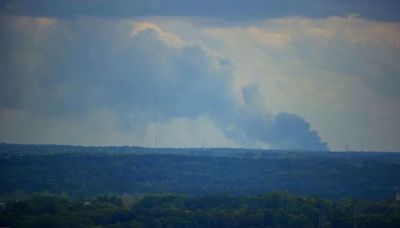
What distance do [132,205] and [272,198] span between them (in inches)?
774

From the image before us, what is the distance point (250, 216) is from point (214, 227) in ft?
24.6

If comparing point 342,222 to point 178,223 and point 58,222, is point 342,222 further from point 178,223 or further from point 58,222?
point 58,222

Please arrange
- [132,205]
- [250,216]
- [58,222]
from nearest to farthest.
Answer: [58,222] → [250,216] → [132,205]

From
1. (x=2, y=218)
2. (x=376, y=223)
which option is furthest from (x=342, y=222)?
(x=2, y=218)

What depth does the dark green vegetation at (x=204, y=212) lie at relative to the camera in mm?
136000

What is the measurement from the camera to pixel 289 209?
151 metres

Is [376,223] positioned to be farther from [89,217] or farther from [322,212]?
[89,217]

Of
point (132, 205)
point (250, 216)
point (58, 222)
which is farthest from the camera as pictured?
point (132, 205)

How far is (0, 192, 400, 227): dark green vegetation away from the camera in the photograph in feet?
446

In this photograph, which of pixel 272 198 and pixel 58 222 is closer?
pixel 58 222

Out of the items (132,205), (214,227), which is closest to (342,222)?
(214,227)

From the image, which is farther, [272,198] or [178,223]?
[272,198]

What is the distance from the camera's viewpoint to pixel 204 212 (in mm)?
144875

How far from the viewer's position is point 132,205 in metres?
153
